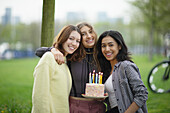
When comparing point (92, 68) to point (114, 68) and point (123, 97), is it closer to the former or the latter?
point (114, 68)

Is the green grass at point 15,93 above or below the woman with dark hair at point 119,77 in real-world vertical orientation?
Answer: below

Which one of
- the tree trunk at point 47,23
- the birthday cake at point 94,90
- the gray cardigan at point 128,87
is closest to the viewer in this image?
the gray cardigan at point 128,87

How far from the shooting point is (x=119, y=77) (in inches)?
105

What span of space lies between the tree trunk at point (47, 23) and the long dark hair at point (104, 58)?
88 centimetres

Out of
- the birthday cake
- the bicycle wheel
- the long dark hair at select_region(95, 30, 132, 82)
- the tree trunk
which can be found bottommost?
the bicycle wheel

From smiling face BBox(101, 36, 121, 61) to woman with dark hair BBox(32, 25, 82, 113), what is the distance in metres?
0.36

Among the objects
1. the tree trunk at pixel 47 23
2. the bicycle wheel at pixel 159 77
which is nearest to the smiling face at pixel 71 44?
the tree trunk at pixel 47 23

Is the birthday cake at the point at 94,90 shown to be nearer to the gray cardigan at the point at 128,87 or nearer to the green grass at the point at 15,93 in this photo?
the gray cardigan at the point at 128,87

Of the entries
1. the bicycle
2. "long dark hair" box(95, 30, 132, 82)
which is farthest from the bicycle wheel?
"long dark hair" box(95, 30, 132, 82)

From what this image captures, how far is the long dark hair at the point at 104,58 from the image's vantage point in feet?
9.45

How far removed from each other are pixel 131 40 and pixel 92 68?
1561 inches

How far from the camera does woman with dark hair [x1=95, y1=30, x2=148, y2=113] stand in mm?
2533

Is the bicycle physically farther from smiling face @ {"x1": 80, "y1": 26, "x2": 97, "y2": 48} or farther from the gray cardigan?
the gray cardigan

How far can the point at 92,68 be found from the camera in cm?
299
